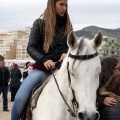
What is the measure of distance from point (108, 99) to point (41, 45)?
136cm

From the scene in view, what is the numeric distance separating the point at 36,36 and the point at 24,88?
2.36 ft

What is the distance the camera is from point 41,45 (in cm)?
486

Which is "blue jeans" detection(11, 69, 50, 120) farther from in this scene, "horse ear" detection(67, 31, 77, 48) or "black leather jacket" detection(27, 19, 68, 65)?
"horse ear" detection(67, 31, 77, 48)

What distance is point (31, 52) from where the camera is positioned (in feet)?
15.4

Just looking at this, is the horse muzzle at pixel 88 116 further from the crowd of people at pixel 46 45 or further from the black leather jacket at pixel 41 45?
the black leather jacket at pixel 41 45

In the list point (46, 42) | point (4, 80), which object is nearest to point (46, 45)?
point (46, 42)

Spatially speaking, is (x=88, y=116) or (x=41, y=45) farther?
(x=41, y=45)

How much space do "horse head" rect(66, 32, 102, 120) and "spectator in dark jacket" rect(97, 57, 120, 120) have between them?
333 millimetres

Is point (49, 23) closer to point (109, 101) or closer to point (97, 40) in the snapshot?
point (97, 40)

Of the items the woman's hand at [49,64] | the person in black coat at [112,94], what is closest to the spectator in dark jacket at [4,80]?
the woman's hand at [49,64]

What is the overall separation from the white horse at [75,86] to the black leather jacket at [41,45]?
0.51 m

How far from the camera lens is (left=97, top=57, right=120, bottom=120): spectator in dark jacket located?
380 cm

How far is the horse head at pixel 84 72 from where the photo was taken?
3490 millimetres

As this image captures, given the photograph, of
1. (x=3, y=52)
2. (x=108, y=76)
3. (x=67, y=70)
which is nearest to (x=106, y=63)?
(x=108, y=76)
